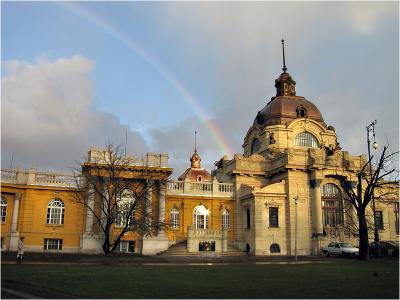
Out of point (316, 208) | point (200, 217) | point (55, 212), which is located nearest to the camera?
point (55, 212)

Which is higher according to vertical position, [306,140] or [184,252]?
[306,140]

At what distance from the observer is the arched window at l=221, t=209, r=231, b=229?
4717cm

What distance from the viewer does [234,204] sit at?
157 feet

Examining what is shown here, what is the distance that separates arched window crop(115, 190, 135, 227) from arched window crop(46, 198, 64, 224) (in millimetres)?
5467

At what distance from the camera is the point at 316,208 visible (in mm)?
44906

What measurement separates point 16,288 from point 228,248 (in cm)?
3147

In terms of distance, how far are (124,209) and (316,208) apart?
20.1m

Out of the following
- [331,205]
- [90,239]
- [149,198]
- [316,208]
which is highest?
[149,198]

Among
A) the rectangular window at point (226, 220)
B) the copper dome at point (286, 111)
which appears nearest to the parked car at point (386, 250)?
the rectangular window at point (226, 220)

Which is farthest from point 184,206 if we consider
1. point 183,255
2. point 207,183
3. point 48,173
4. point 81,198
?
point 48,173

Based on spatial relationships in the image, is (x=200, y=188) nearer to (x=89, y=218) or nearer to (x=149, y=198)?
(x=149, y=198)

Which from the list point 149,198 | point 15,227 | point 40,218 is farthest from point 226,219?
point 15,227

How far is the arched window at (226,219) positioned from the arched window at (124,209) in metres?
10.8

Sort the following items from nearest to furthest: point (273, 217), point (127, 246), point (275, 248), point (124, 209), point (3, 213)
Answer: point (3, 213) < point (124, 209) < point (127, 246) < point (275, 248) < point (273, 217)
